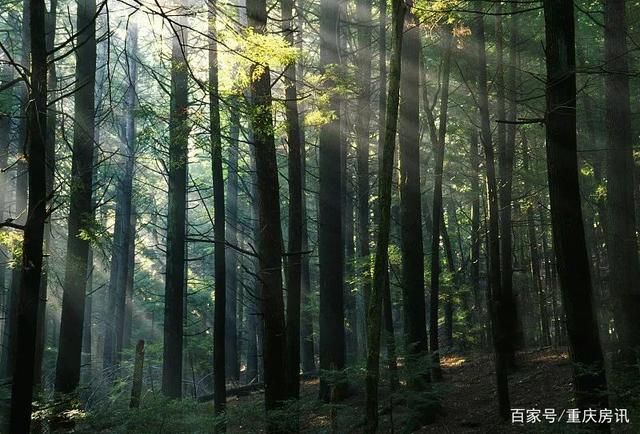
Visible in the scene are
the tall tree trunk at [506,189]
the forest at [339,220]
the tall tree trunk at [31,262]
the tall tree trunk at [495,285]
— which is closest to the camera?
the tall tree trunk at [31,262]

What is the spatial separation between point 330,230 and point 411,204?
3.36m

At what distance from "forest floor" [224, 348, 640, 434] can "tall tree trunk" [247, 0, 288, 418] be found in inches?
33.7

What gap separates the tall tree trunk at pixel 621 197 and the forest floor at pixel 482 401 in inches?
70.4

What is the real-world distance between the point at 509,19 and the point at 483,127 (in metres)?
5.28

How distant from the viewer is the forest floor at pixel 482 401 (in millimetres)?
8188

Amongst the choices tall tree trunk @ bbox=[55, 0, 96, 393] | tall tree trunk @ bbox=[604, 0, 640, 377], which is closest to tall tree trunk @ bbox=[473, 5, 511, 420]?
tall tree trunk @ bbox=[604, 0, 640, 377]

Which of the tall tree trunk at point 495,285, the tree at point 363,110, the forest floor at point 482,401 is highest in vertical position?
the tree at point 363,110

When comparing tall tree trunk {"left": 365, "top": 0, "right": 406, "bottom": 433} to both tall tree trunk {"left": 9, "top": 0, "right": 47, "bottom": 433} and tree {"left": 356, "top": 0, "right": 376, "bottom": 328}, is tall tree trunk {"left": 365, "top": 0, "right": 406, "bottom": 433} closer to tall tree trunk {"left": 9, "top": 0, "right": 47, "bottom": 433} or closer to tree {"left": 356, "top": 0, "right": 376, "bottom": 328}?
tall tree trunk {"left": 9, "top": 0, "right": 47, "bottom": 433}

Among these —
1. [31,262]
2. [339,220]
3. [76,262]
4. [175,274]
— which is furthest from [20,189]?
[31,262]

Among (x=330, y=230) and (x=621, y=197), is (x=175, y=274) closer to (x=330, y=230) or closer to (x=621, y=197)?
(x=330, y=230)

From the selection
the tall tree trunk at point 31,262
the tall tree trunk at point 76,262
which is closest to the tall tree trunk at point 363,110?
the tall tree trunk at point 76,262

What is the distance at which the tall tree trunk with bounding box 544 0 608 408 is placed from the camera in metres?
6.80

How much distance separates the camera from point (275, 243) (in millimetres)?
8156

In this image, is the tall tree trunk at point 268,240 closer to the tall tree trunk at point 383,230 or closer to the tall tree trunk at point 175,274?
the tall tree trunk at point 383,230
